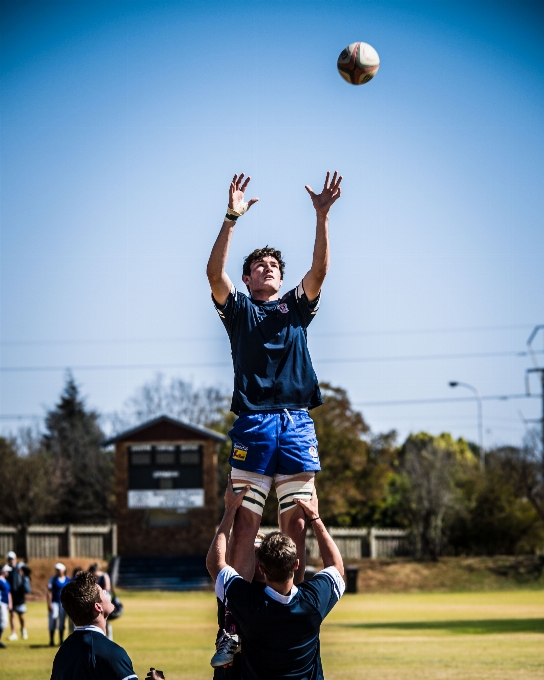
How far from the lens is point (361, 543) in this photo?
188 feet

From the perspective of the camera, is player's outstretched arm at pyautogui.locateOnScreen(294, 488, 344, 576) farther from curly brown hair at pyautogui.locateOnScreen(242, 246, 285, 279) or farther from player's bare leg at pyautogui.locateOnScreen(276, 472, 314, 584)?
curly brown hair at pyautogui.locateOnScreen(242, 246, 285, 279)

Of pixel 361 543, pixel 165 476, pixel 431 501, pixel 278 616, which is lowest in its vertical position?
pixel 361 543

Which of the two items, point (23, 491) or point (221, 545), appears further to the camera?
point (23, 491)

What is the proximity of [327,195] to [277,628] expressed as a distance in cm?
349

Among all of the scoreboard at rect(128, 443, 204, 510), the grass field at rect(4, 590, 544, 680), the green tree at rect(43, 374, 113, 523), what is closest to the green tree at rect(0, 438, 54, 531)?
the green tree at rect(43, 374, 113, 523)

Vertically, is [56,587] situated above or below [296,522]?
below

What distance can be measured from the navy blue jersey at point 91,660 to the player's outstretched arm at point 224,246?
295 cm

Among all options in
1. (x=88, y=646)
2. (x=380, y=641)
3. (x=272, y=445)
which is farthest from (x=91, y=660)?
(x=380, y=641)

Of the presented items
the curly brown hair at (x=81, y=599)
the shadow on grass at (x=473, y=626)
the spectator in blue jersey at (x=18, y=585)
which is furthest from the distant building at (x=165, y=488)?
the curly brown hair at (x=81, y=599)

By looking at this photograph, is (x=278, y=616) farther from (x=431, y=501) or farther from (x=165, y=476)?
(x=431, y=501)

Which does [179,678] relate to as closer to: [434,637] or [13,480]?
[434,637]

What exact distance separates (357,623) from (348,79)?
71.3 feet

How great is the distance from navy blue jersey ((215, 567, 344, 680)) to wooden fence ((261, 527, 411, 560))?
163ft

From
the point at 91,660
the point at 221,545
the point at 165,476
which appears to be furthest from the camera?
the point at 165,476
